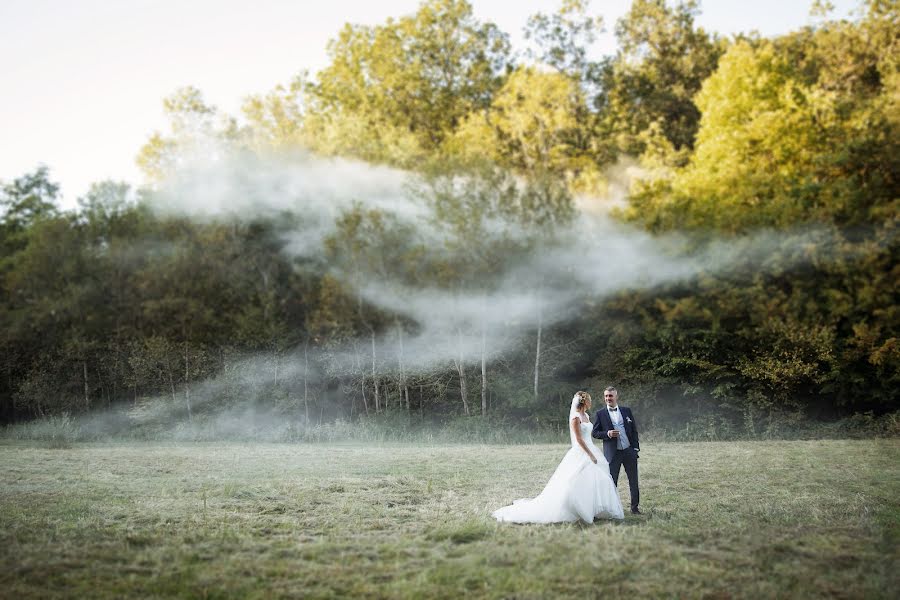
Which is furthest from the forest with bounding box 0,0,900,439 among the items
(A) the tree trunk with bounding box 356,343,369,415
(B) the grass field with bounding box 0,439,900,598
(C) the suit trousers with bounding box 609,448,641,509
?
(C) the suit trousers with bounding box 609,448,641,509

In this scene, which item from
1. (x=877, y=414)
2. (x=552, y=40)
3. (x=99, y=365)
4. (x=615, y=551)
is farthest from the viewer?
(x=552, y=40)

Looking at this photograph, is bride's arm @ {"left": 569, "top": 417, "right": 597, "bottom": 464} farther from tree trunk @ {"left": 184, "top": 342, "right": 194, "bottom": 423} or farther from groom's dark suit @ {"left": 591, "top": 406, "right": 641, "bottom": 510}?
tree trunk @ {"left": 184, "top": 342, "right": 194, "bottom": 423}

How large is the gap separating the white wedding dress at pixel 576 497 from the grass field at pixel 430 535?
227 mm

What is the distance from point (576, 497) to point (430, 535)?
1.67 metres

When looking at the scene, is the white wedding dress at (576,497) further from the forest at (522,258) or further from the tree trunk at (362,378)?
the tree trunk at (362,378)

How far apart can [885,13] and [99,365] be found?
1278 inches

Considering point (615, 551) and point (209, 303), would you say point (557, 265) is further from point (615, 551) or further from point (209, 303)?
point (615, 551)

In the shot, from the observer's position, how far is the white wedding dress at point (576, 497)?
7.58m

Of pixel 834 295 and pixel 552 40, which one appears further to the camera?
pixel 552 40

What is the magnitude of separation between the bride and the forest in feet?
41.7

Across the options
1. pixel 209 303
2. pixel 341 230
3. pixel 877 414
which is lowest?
pixel 877 414

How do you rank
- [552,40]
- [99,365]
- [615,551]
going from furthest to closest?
1. [552,40]
2. [99,365]
3. [615,551]

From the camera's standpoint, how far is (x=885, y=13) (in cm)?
2703

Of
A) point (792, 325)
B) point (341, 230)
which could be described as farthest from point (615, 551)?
point (341, 230)
